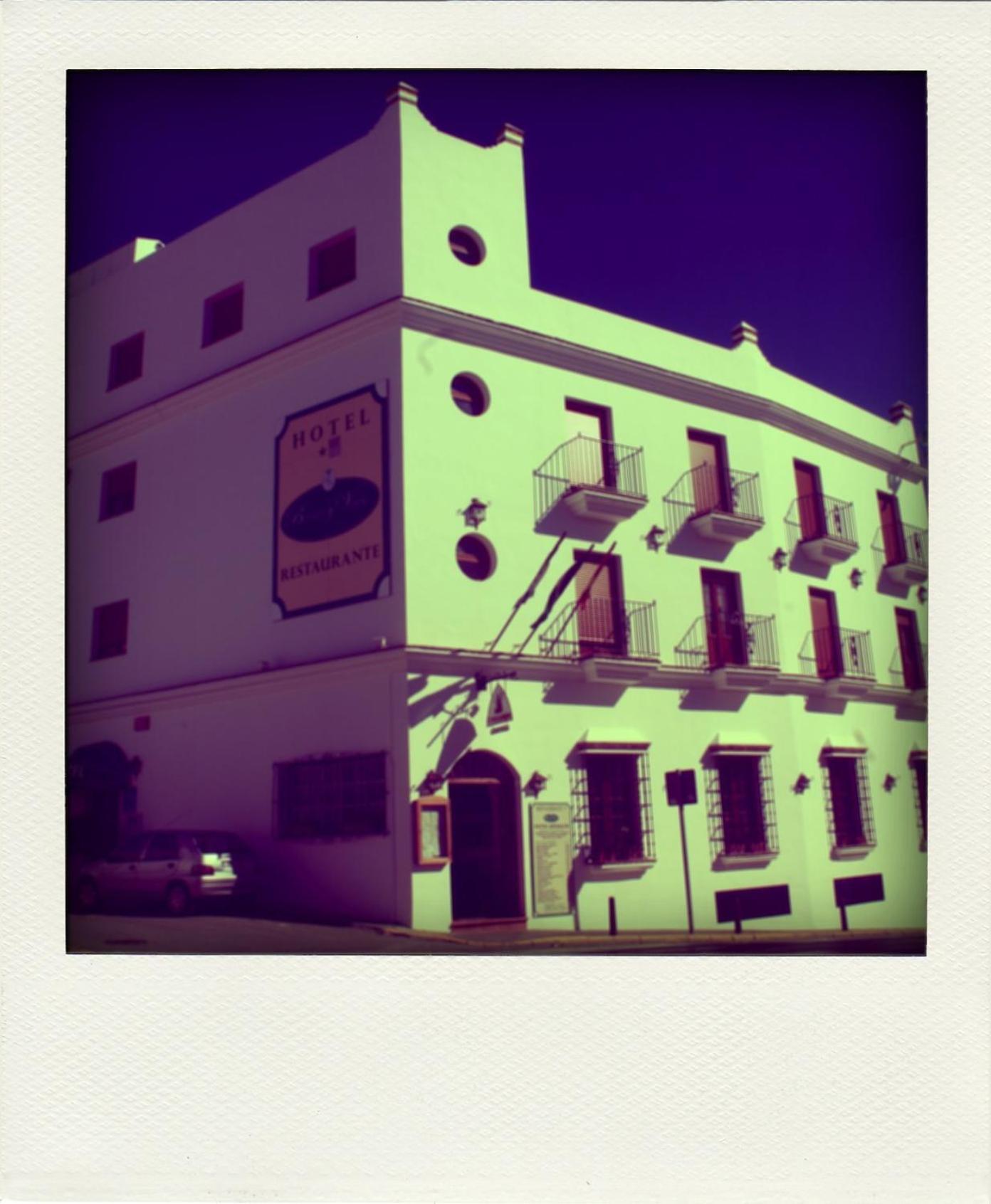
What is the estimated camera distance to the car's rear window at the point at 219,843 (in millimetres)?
8734

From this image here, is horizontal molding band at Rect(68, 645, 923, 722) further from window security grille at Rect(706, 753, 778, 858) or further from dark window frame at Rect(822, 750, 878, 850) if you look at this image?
window security grille at Rect(706, 753, 778, 858)

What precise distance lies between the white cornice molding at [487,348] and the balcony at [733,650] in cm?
197

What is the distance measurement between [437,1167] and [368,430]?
5.42 meters

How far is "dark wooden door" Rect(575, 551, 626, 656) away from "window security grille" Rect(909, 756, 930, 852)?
2.94 meters

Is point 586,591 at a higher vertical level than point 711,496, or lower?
lower

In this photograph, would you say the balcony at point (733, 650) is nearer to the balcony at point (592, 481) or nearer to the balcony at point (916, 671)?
the balcony at point (592, 481)

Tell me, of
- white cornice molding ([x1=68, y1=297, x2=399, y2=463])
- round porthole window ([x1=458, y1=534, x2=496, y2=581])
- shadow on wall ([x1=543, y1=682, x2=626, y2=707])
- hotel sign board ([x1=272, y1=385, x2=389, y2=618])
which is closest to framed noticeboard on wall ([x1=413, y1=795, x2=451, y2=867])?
shadow on wall ([x1=543, y1=682, x2=626, y2=707])

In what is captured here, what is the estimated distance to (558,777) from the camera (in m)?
9.78

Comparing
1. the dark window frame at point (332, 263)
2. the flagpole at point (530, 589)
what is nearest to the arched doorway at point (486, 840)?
the flagpole at point (530, 589)

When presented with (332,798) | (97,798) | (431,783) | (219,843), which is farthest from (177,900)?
(431,783)

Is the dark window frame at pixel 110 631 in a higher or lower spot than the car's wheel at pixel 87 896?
higher

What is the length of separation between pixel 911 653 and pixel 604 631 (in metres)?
2.87

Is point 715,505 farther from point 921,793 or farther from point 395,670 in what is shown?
point 921,793

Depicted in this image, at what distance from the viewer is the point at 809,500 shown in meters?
12.2
